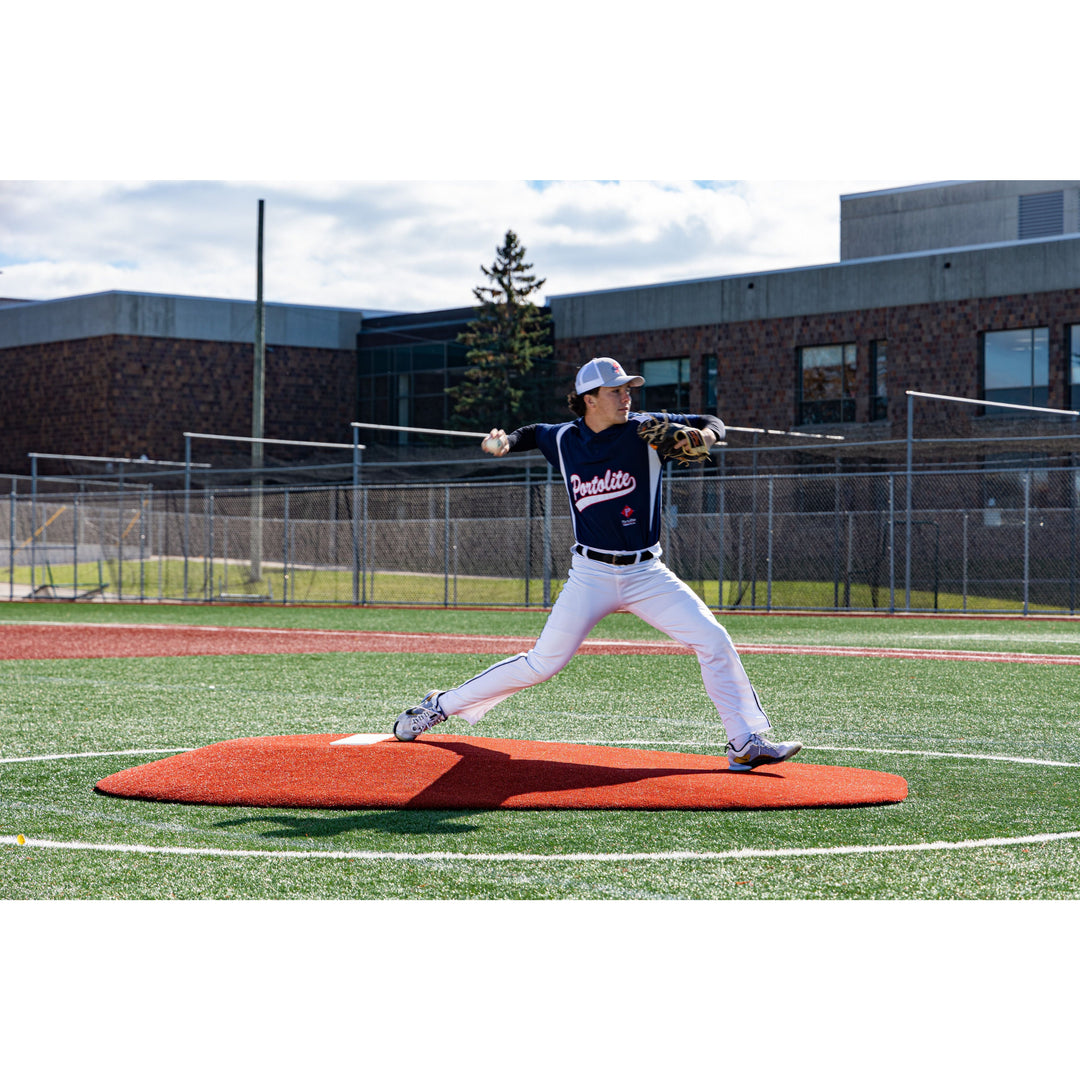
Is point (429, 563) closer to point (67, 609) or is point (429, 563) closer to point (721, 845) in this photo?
point (67, 609)

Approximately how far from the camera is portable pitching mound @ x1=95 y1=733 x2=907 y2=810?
21.6ft

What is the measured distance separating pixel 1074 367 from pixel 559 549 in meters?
14.9

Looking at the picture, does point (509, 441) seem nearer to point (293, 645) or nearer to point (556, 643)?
point (556, 643)

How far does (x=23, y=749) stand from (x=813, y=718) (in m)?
5.37

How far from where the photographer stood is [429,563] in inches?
1378

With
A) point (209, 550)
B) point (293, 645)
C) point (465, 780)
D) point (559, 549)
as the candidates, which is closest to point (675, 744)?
point (465, 780)

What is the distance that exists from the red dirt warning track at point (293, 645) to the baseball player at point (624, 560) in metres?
8.84

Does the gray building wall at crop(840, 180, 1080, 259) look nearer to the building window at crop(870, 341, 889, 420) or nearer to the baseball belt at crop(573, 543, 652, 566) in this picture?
the building window at crop(870, 341, 889, 420)

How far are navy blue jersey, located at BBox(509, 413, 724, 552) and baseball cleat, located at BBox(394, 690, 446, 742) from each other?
124cm

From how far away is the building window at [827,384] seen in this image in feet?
133

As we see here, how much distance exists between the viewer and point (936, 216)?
5703 cm

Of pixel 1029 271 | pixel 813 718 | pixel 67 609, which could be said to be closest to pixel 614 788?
pixel 813 718

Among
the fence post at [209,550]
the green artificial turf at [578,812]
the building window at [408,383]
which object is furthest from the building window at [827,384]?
the green artificial turf at [578,812]

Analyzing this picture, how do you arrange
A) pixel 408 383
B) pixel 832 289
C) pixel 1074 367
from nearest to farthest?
pixel 1074 367
pixel 832 289
pixel 408 383
